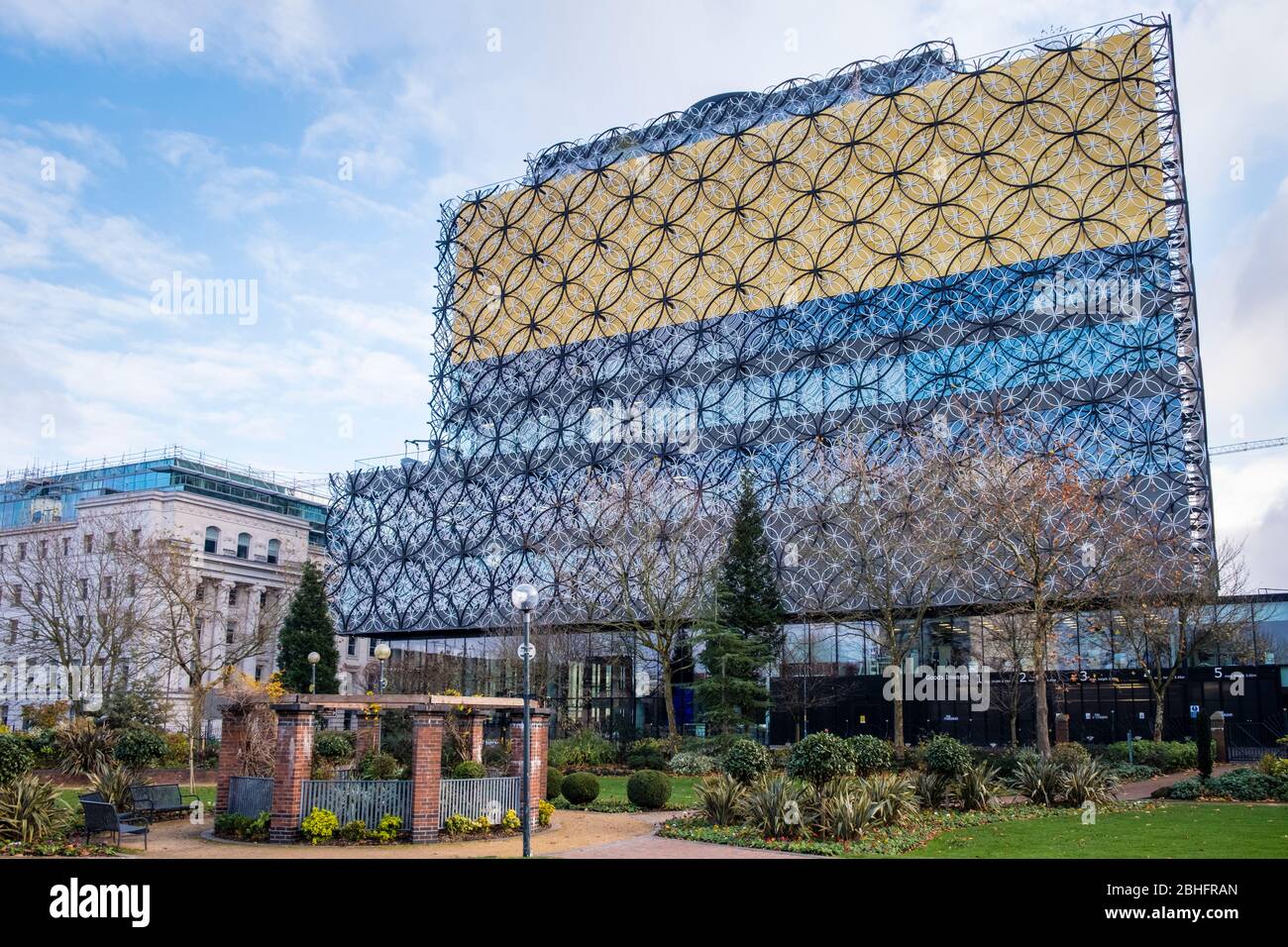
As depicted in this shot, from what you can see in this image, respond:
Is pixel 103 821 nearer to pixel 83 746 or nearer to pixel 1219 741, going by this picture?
pixel 83 746

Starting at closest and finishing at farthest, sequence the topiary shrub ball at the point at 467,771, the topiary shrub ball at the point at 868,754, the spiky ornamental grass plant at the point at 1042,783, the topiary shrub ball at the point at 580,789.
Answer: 1. the topiary shrub ball at the point at 467,771
2. the topiary shrub ball at the point at 868,754
3. the spiky ornamental grass plant at the point at 1042,783
4. the topiary shrub ball at the point at 580,789

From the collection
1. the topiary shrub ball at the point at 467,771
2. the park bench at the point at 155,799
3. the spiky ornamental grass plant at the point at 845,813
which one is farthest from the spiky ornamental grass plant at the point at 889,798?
the park bench at the point at 155,799

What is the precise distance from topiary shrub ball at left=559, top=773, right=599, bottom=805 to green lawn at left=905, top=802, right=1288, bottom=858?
37.0 feet

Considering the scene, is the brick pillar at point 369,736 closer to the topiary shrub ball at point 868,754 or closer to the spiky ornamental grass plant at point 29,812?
the spiky ornamental grass plant at point 29,812

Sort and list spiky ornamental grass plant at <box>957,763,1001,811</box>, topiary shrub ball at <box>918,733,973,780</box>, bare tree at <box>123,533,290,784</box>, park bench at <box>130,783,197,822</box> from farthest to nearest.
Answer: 1. bare tree at <box>123,533,290,784</box>
2. topiary shrub ball at <box>918,733,973,780</box>
3. park bench at <box>130,783,197,822</box>
4. spiky ornamental grass plant at <box>957,763,1001,811</box>

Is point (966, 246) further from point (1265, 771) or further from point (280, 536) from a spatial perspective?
point (280, 536)

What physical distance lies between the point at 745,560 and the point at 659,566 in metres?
6.39

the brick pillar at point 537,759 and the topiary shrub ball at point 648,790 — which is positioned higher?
the brick pillar at point 537,759

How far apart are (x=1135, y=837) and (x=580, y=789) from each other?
14456 millimetres

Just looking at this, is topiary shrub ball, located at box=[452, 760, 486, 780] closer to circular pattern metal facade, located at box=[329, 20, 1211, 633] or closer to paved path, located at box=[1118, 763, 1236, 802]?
paved path, located at box=[1118, 763, 1236, 802]

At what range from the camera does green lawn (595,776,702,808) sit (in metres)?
29.9

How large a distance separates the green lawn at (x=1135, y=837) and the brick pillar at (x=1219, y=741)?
17.2m

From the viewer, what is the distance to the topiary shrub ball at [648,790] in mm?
28234

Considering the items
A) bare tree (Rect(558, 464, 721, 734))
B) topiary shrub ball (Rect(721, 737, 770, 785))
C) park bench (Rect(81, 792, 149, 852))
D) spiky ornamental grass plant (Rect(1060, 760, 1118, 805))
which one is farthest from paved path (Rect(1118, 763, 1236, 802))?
park bench (Rect(81, 792, 149, 852))
